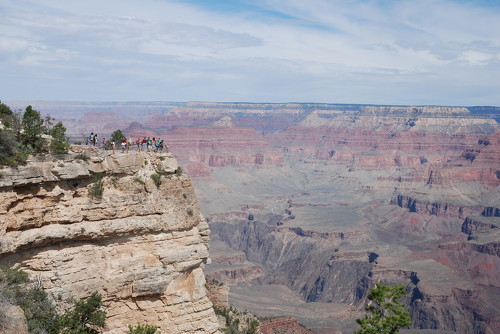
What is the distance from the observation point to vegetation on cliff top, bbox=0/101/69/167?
17.7 meters

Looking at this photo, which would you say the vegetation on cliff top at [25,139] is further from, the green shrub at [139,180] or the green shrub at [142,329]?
the green shrub at [142,329]

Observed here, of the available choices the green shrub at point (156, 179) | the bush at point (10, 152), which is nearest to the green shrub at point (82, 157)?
the bush at point (10, 152)

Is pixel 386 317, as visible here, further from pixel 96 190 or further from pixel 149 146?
pixel 96 190

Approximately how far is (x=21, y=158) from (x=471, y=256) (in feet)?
465

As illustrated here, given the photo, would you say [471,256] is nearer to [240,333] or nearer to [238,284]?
[238,284]

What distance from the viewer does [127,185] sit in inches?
794

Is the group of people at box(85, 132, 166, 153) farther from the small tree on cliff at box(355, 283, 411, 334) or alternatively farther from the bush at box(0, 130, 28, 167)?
the small tree on cliff at box(355, 283, 411, 334)

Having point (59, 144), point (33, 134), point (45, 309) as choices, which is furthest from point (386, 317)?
point (33, 134)

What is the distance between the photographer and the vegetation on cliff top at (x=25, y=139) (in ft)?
58.2

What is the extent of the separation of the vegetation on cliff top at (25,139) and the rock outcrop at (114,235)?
1.92 feet

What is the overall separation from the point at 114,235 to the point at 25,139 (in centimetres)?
490

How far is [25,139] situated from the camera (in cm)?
1988

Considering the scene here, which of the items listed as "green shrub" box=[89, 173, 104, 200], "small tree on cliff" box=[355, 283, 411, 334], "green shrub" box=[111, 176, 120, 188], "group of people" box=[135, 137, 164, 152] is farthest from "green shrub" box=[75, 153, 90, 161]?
"small tree on cliff" box=[355, 283, 411, 334]

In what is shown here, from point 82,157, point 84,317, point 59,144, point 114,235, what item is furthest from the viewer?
point 59,144
